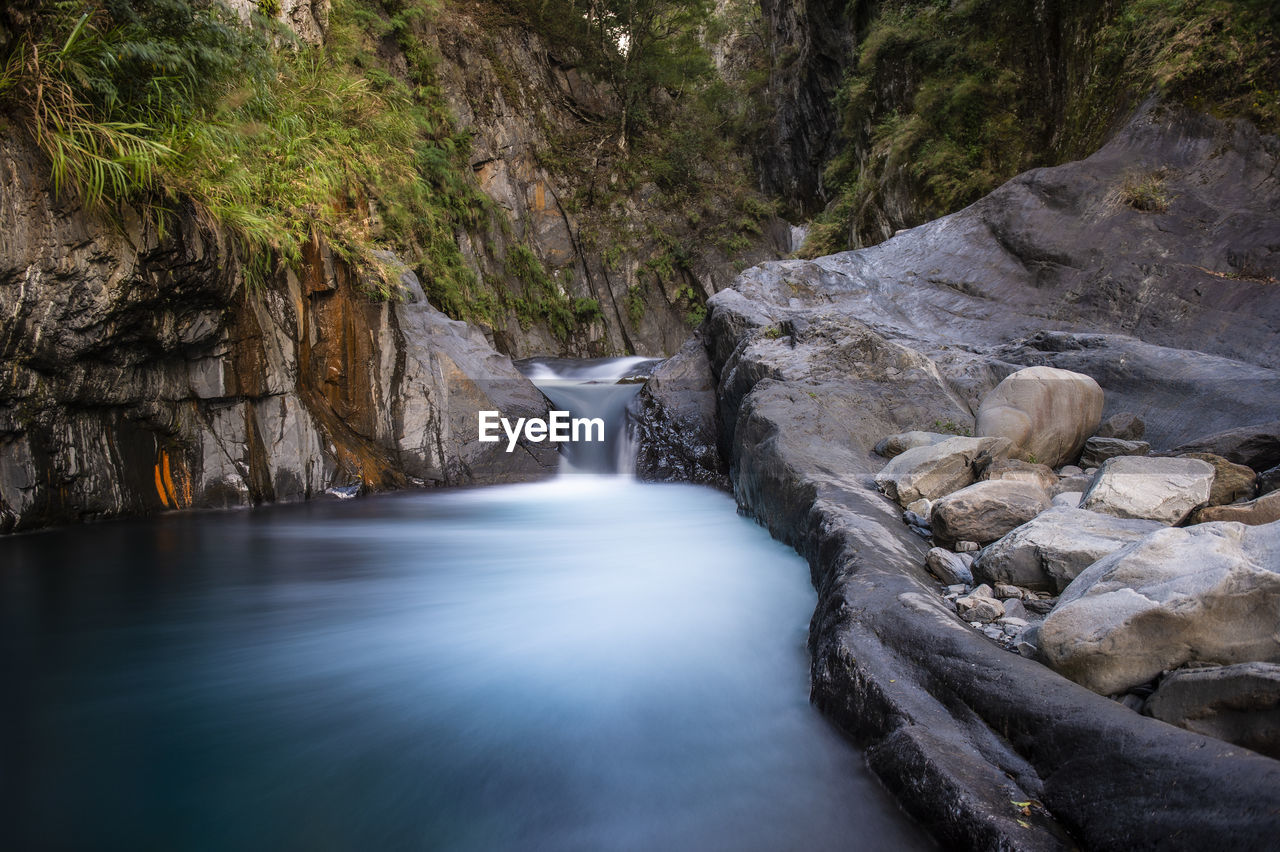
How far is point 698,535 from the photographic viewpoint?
543 centimetres

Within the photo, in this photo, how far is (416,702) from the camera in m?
2.71

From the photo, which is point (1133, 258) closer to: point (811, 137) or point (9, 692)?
point (9, 692)

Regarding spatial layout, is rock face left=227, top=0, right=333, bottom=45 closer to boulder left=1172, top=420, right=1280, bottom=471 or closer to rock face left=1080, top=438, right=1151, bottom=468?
rock face left=1080, top=438, right=1151, bottom=468

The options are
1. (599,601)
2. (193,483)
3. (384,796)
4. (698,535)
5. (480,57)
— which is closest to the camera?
(384,796)

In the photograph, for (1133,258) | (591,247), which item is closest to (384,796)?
(1133,258)

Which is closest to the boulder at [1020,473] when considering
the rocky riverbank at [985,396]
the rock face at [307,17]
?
the rocky riverbank at [985,396]

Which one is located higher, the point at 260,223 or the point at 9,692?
the point at 260,223

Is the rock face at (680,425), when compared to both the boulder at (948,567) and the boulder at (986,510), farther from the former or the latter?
the boulder at (948,567)

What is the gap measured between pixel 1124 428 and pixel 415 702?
495 cm

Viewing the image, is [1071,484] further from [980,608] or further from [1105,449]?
[980,608]

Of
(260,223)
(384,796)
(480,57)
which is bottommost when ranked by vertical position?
(384,796)

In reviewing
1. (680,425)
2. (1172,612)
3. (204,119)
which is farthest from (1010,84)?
(204,119)

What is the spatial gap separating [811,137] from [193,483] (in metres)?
18.1

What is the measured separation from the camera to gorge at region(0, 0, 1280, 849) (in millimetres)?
1942
